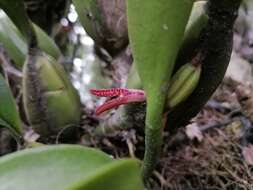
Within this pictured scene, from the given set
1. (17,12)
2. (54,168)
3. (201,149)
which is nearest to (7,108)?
(17,12)

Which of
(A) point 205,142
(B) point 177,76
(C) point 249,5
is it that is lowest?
(A) point 205,142

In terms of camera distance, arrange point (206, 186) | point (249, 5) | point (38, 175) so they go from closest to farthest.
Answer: point (38, 175) < point (206, 186) < point (249, 5)

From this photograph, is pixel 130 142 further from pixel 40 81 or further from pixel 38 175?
pixel 38 175

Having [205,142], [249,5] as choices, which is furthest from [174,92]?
[249,5]

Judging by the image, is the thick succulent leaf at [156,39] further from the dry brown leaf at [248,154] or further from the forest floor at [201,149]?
the dry brown leaf at [248,154]

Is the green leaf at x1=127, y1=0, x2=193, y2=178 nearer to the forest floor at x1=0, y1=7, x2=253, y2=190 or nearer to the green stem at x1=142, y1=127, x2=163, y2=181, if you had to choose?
the green stem at x1=142, y1=127, x2=163, y2=181

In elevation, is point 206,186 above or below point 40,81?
below

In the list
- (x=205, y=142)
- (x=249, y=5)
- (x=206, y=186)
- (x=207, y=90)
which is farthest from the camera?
(x=249, y=5)
